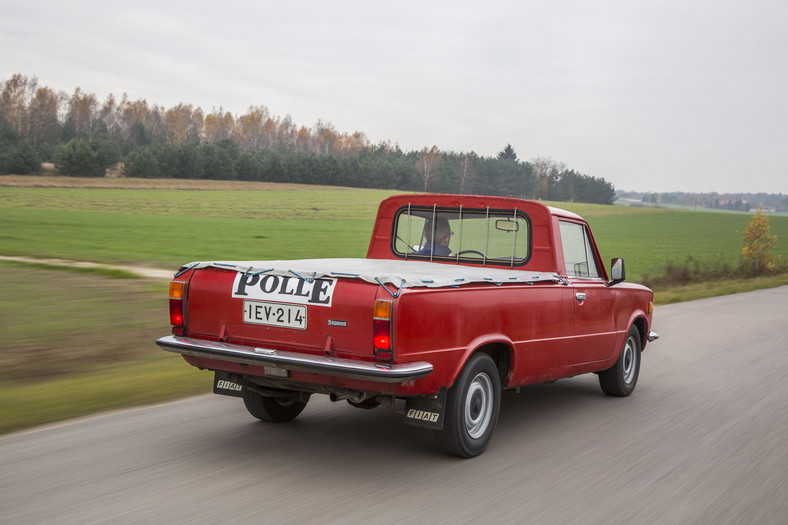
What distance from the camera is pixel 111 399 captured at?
21.3 feet

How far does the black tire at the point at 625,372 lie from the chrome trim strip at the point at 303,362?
336 cm

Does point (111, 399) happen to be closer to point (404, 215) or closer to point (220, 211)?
point (404, 215)

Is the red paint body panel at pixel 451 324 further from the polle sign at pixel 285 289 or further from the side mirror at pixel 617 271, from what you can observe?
the side mirror at pixel 617 271

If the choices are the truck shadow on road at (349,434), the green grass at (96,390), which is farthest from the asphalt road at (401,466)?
the green grass at (96,390)

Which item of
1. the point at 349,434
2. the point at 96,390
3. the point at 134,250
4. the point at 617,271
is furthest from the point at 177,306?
the point at 134,250

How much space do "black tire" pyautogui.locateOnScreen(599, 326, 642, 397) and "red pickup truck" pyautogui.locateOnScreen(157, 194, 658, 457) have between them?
672 millimetres

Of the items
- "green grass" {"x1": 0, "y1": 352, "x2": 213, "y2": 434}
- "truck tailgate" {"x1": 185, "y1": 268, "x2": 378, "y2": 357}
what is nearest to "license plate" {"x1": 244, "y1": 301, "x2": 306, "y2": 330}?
"truck tailgate" {"x1": 185, "y1": 268, "x2": 378, "y2": 357}

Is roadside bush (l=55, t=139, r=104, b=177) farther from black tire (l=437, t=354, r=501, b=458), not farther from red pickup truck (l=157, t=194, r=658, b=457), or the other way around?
black tire (l=437, t=354, r=501, b=458)

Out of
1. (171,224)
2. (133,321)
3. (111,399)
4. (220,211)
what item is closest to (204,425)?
(111,399)

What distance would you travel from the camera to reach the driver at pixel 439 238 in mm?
6805

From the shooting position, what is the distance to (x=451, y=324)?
4.73 m

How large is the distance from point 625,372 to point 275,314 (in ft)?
13.7

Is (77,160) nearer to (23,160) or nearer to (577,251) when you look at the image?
(23,160)

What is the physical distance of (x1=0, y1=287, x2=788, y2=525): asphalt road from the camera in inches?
157
